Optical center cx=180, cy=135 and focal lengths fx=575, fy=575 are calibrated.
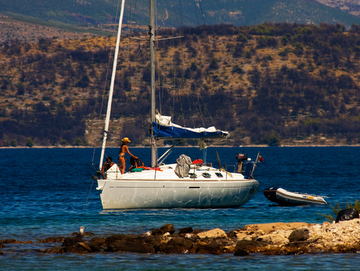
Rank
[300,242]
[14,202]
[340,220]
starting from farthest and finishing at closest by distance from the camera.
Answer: [14,202]
[340,220]
[300,242]

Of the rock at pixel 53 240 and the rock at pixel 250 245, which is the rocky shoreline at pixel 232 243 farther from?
the rock at pixel 53 240

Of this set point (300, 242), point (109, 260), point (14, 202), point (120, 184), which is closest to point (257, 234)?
point (300, 242)

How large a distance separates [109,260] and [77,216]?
9.06 meters

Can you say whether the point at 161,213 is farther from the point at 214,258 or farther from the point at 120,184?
the point at 214,258

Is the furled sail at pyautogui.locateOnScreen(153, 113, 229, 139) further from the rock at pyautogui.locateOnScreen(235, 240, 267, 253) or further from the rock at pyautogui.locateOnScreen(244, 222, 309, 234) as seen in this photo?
the rock at pyautogui.locateOnScreen(235, 240, 267, 253)

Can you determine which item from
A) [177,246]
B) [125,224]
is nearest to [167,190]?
[125,224]

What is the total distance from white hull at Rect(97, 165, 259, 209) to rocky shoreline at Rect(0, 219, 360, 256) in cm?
521

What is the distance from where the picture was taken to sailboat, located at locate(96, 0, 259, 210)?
24.0 metres

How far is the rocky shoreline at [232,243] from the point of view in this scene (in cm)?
1694

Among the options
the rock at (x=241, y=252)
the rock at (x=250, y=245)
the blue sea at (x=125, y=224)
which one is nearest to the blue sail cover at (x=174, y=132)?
the blue sea at (x=125, y=224)

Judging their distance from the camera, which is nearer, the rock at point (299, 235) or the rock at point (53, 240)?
the rock at point (299, 235)

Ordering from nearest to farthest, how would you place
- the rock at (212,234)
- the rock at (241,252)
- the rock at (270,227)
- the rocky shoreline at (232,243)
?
the rock at (241,252) < the rocky shoreline at (232,243) < the rock at (212,234) < the rock at (270,227)

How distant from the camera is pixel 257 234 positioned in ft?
61.6

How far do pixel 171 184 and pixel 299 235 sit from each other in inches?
306
